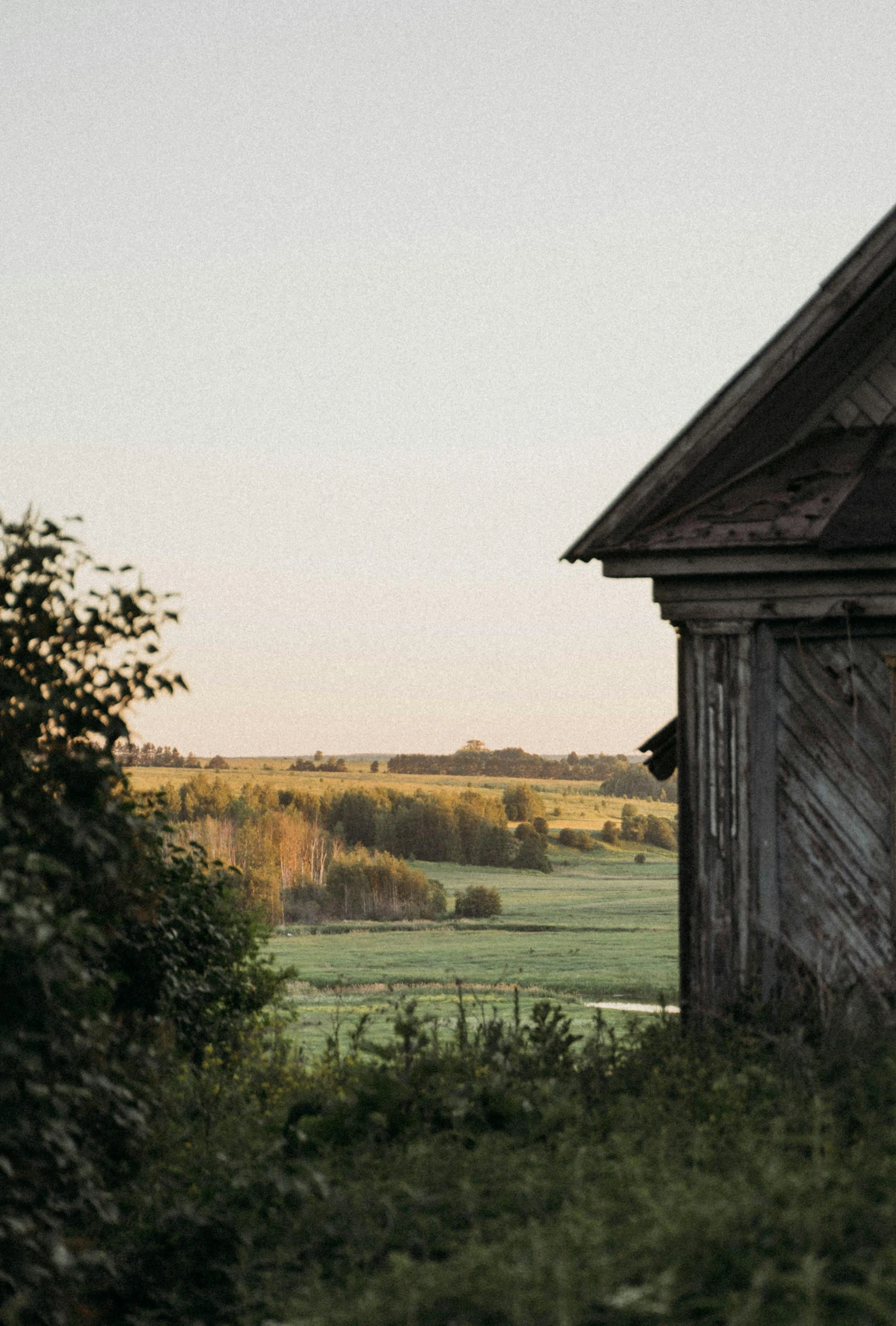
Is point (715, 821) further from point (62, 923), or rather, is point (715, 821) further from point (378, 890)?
point (378, 890)

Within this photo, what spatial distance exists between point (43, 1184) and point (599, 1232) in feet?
8.09

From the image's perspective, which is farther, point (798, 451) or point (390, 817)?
point (390, 817)

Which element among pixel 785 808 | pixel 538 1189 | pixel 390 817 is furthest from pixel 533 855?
pixel 538 1189

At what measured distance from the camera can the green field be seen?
34438 mm

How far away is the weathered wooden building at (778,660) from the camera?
845 cm

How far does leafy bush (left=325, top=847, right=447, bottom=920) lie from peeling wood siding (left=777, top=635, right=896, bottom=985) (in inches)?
2217

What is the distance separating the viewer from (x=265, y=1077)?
393 inches

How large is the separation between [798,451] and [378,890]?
5910 cm

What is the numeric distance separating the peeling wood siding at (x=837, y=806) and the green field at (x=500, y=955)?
1155 millimetres

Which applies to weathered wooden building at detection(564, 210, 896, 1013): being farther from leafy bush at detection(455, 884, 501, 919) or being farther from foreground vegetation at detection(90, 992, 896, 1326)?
leafy bush at detection(455, 884, 501, 919)

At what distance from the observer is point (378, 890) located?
2613 inches

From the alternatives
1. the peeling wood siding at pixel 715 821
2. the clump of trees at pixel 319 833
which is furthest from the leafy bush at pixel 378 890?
the peeling wood siding at pixel 715 821

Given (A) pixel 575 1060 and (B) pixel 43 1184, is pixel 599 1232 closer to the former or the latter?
(B) pixel 43 1184

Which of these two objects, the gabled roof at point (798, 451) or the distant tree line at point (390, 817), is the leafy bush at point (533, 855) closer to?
the distant tree line at point (390, 817)
